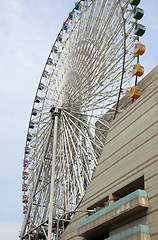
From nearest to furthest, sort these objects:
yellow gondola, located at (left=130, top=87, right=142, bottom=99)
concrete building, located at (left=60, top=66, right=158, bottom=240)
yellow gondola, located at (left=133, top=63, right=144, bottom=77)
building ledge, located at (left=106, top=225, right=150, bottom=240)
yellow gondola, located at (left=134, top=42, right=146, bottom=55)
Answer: building ledge, located at (left=106, top=225, right=150, bottom=240), concrete building, located at (left=60, top=66, right=158, bottom=240), yellow gondola, located at (left=130, top=87, right=142, bottom=99), yellow gondola, located at (left=133, top=63, right=144, bottom=77), yellow gondola, located at (left=134, top=42, right=146, bottom=55)

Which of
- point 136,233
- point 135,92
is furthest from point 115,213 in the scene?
point 135,92

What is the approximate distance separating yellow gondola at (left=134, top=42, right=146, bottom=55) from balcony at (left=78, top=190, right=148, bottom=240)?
35.3 ft

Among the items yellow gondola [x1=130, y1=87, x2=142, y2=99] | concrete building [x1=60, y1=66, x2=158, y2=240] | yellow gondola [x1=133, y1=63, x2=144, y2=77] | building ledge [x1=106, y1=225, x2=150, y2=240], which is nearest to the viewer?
building ledge [x1=106, y1=225, x2=150, y2=240]

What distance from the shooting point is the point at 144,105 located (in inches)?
806

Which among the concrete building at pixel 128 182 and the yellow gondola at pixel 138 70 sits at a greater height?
the yellow gondola at pixel 138 70

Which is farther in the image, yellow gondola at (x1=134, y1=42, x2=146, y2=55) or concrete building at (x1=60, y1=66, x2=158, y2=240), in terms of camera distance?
yellow gondola at (x1=134, y1=42, x2=146, y2=55)

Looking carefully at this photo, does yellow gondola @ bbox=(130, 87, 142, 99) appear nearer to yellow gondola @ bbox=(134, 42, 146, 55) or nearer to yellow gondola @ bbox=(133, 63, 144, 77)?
yellow gondola @ bbox=(133, 63, 144, 77)

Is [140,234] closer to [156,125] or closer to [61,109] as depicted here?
[156,125]

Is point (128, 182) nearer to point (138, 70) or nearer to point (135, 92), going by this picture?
point (135, 92)

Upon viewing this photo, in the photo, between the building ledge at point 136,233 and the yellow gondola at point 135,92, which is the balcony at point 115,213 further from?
the yellow gondola at point 135,92

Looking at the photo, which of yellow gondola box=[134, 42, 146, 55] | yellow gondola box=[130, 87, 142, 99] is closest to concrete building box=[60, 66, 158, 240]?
yellow gondola box=[130, 87, 142, 99]

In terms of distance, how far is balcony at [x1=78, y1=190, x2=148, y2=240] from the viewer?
679 inches

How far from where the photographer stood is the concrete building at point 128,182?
17141 mm

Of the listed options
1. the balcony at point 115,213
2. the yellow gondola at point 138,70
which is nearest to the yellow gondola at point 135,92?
the yellow gondola at point 138,70
